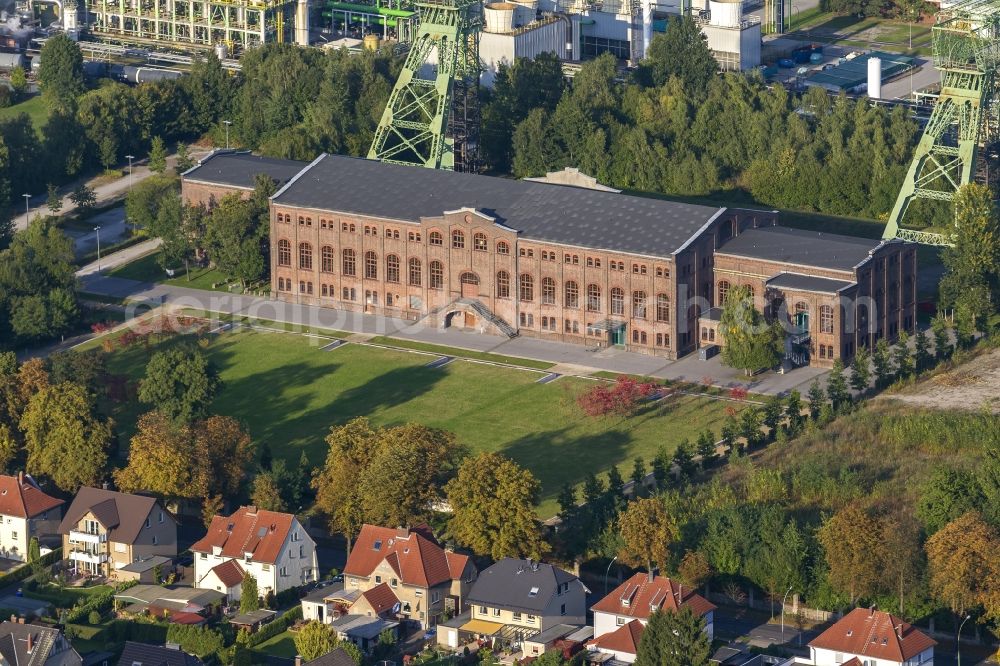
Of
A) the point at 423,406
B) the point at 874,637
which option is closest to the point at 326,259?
the point at 423,406

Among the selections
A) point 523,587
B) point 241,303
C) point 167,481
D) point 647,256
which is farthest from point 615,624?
point 241,303

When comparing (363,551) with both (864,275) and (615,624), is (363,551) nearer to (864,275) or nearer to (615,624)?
(615,624)

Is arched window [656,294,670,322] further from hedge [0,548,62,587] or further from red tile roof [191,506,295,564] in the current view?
hedge [0,548,62,587]

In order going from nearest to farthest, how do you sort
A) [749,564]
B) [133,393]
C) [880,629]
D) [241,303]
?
1. [880,629]
2. [749,564]
3. [133,393]
4. [241,303]

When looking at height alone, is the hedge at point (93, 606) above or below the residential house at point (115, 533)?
below

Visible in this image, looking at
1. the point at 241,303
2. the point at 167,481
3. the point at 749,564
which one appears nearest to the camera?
the point at 749,564

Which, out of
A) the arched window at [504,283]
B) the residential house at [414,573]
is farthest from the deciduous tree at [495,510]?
the arched window at [504,283]

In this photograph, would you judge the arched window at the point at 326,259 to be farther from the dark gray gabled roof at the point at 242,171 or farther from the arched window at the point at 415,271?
the dark gray gabled roof at the point at 242,171
